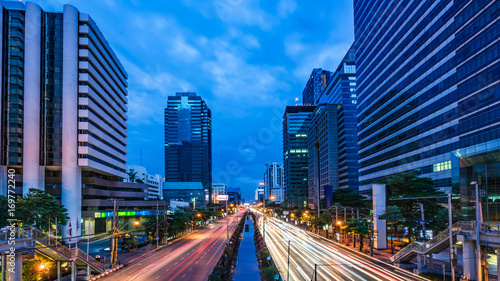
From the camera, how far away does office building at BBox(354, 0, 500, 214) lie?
55.1m

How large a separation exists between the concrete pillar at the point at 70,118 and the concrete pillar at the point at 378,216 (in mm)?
64968

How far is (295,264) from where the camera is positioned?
161 feet

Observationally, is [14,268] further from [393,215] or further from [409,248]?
[393,215]

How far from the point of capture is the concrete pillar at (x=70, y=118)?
7931 cm

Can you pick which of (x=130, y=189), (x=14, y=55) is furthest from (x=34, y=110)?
(x=130, y=189)

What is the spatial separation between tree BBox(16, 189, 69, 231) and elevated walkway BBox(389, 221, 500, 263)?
52.7m

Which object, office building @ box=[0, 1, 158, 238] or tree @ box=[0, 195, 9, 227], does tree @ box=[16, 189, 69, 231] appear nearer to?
tree @ box=[0, 195, 9, 227]

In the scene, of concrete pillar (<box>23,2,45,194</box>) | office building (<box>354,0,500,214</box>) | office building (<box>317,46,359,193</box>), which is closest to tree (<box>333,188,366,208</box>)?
office building (<box>354,0,500,214</box>)

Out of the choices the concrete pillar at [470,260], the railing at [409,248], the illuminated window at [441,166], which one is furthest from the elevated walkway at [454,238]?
the illuminated window at [441,166]

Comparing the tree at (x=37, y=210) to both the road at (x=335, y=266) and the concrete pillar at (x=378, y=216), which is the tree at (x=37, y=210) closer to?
the road at (x=335, y=266)

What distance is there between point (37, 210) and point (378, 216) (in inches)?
2182

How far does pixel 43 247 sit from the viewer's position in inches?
1391

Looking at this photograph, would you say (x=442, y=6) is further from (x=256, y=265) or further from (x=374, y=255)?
(x=256, y=265)

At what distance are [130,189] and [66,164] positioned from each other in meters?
38.4
